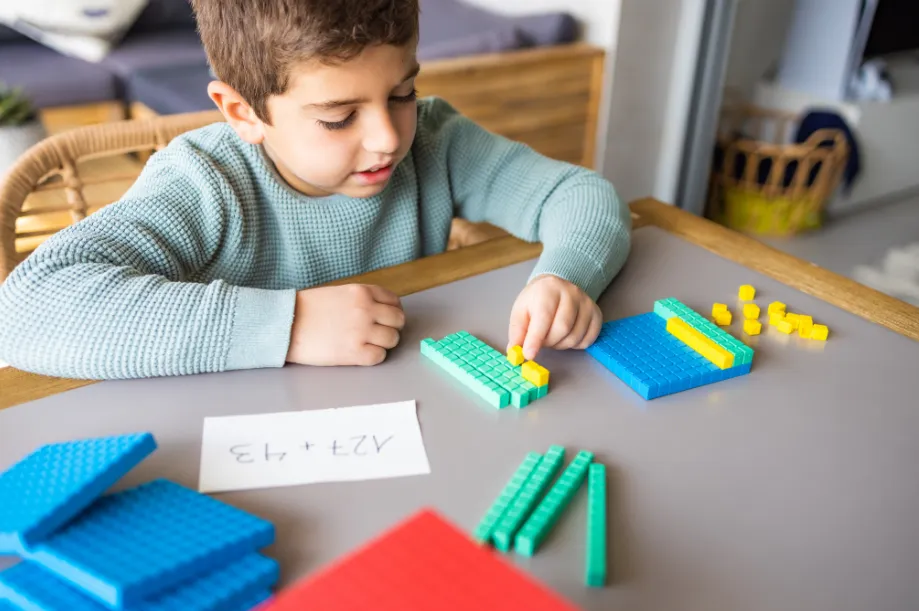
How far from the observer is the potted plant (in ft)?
5.81

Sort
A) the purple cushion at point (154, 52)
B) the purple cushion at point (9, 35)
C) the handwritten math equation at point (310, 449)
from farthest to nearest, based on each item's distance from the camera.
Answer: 1. the purple cushion at point (9, 35)
2. the purple cushion at point (154, 52)
3. the handwritten math equation at point (310, 449)

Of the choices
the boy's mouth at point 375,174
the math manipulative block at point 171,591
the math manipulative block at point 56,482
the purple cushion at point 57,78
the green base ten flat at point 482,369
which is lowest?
the purple cushion at point 57,78

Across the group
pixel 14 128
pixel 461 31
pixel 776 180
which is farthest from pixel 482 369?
pixel 461 31

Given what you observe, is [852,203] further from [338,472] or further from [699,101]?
[338,472]

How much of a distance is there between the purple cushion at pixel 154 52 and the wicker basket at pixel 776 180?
1755mm

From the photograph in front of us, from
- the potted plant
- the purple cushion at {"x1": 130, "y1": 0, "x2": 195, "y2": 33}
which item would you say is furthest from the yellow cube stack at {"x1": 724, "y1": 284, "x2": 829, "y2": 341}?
the purple cushion at {"x1": 130, "y1": 0, "x2": 195, "y2": 33}

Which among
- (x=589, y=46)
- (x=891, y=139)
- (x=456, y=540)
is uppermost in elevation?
(x=456, y=540)

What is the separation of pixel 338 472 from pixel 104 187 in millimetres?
1706

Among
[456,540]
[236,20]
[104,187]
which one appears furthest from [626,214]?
[104,187]

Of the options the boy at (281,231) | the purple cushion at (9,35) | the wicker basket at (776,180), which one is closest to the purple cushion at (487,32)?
the wicker basket at (776,180)

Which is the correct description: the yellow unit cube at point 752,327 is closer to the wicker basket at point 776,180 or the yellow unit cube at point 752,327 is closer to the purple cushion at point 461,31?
the purple cushion at point 461,31

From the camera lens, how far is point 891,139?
284 cm

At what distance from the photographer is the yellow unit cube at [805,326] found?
81cm

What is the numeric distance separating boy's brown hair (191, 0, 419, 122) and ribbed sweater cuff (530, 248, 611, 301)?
0.27 metres
